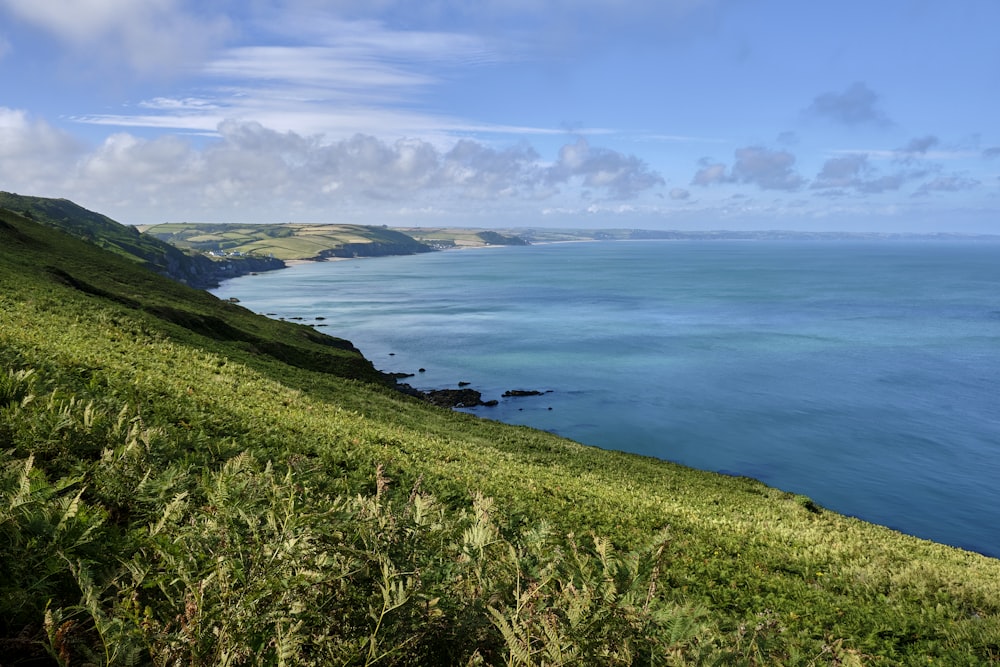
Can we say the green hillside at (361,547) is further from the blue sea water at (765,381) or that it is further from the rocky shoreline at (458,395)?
the rocky shoreline at (458,395)

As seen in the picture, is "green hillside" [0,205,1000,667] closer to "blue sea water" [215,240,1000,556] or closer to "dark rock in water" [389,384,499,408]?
"blue sea water" [215,240,1000,556]

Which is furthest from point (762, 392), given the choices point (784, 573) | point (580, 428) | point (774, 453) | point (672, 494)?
point (784, 573)

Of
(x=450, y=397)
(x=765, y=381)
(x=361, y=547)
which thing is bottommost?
(x=765, y=381)

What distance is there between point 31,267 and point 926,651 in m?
58.3

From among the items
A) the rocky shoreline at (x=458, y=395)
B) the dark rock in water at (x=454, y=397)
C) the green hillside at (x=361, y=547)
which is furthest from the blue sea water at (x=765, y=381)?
the green hillside at (x=361, y=547)

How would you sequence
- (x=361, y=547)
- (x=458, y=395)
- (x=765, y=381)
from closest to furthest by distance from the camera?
(x=361, y=547), (x=458, y=395), (x=765, y=381)

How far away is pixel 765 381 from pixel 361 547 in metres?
87.2

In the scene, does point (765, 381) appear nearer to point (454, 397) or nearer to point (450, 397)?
point (454, 397)

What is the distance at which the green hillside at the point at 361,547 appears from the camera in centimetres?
399

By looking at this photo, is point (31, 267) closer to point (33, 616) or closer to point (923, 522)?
point (33, 616)

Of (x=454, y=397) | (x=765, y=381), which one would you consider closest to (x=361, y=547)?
(x=454, y=397)

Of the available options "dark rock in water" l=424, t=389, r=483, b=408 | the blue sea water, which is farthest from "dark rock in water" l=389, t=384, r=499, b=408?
the blue sea water

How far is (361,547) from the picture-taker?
4.82 meters

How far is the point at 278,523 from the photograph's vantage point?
509cm
